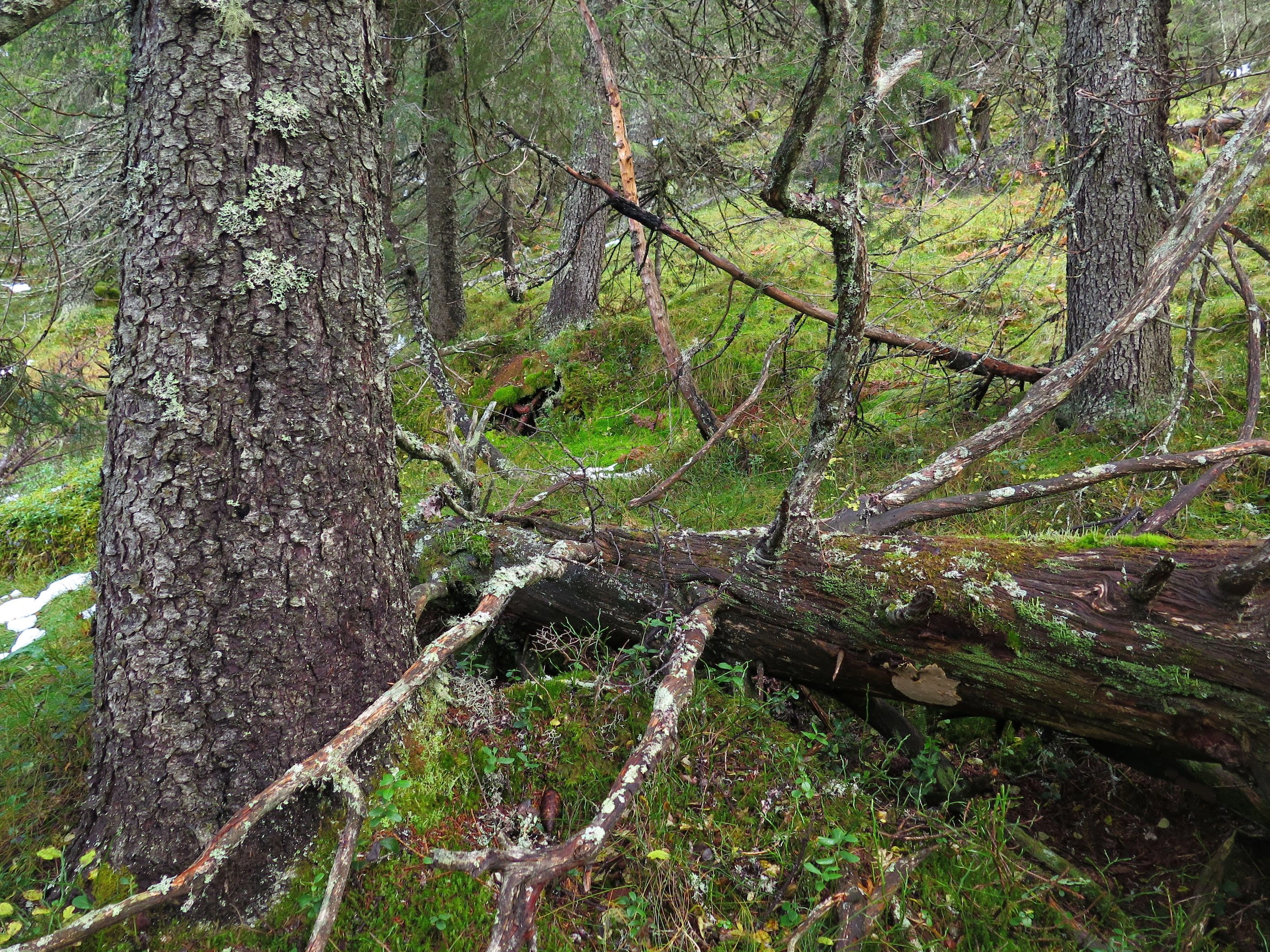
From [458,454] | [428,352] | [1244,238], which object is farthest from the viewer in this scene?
[428,352]

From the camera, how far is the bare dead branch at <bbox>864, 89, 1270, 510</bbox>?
3377 millimetres

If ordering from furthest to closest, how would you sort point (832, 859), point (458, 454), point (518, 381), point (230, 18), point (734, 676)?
point (518, 381), point (458, 454), point (734, 676), point (832, 859), point (230, 18)

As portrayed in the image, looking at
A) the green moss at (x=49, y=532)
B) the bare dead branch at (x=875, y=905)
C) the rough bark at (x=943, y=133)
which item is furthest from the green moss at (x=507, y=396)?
the rough bark at (x=943, y=133)

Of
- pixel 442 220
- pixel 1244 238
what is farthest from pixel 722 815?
pixel 442 220

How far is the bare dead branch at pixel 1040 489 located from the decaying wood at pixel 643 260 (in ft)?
6.90

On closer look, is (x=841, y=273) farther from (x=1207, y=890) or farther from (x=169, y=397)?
(x=1207, y=890)

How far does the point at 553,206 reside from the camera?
13.1 metres

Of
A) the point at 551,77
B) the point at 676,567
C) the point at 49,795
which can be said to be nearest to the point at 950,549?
the point at 676,567

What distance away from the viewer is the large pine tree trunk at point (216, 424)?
2049 mm

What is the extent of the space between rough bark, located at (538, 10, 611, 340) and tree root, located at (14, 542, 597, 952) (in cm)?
726

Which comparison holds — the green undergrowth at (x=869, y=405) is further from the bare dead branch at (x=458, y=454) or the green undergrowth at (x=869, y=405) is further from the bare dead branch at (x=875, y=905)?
the bare dead branch at (x=875, y=905)

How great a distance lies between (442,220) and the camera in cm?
956

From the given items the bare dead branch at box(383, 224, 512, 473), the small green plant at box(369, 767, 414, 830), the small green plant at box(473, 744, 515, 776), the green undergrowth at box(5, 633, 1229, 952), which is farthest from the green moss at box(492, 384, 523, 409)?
the small green plant at box(369, 767, 414, 830)

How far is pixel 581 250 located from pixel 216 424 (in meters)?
7.99
